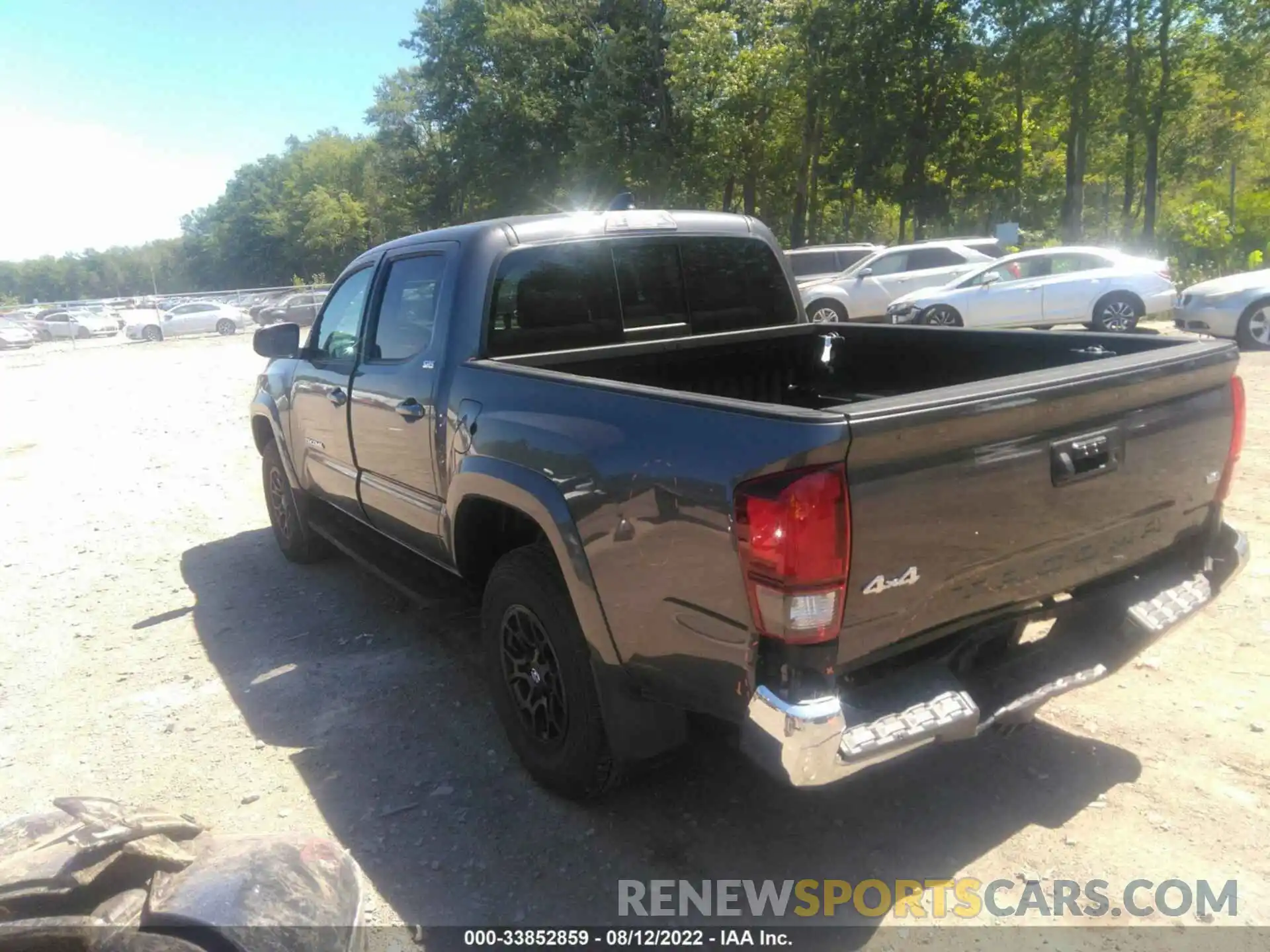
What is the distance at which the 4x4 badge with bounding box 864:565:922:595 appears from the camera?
2271 millimetres

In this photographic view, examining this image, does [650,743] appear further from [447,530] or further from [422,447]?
[422,447]

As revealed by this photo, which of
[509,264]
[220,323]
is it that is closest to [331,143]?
[220,323]

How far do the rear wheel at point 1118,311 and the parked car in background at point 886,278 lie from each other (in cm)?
350

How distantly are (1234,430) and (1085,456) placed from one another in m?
0.95

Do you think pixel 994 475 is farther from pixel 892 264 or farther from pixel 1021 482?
pixel 892 264

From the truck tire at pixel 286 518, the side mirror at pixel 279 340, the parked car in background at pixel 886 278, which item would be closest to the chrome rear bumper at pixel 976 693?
the side mirror at pixel 279 340

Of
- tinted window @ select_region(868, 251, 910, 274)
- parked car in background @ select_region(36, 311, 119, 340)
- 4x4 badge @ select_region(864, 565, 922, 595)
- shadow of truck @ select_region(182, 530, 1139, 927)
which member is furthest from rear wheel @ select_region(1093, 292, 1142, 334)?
parked car in background @ select_region(36, 311, 119, 340)

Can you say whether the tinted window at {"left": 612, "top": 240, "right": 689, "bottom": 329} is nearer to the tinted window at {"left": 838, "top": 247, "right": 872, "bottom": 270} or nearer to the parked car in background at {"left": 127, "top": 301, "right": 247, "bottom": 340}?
the tinted window at {"left": 838, "top": 247, "right": 872, "bottom": 270}

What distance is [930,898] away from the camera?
2699 millimetres

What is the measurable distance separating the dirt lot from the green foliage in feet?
73.3

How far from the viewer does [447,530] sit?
3746 millimetres

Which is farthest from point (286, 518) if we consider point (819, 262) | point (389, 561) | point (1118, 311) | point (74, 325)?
point (74, 325)

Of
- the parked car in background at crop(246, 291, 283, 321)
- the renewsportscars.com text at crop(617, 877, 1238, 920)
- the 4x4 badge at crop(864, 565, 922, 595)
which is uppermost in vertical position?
the 4x4 badge at crop(864, 565, 922, 595)

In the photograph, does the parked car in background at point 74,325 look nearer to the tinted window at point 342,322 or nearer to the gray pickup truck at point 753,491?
the tinted window at point 342,322
